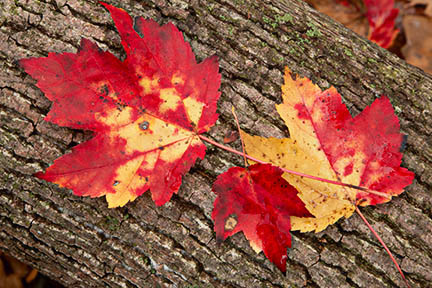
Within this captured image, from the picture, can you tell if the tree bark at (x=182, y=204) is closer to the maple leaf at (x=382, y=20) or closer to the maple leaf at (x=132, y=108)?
the maple leaf at (x=132, y=108)

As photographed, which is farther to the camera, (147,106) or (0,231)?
(0,231)

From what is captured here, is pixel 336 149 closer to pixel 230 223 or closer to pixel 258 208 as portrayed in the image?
pixel 258 208

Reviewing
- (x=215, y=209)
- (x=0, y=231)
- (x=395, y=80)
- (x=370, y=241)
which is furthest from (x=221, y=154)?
(x=0, y=231)

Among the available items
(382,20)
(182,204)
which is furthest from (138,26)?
(382,20)

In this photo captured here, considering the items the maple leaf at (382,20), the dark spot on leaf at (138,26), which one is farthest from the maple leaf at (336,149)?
the maple leaf at (382,20)

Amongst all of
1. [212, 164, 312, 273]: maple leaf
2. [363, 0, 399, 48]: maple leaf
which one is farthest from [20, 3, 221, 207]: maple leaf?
[363, 0, 399, 48]: maple leaf

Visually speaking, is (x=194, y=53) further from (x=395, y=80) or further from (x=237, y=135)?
(x=395, y=80)
